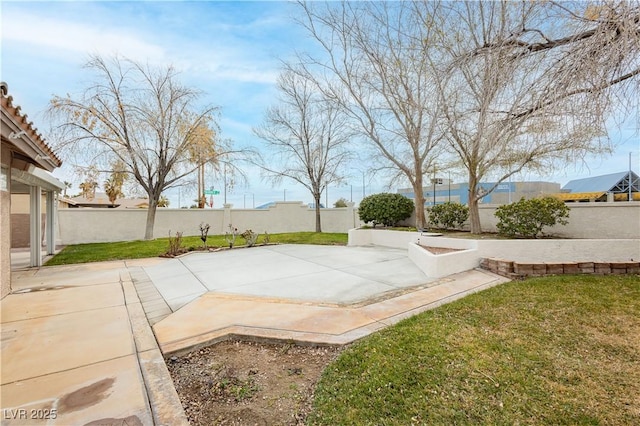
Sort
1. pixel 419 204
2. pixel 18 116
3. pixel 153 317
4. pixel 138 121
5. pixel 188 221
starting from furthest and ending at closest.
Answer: pixel 188 221 → pixel 138 121 → pixel 419 204 → pixel 153 317 → pixel 18 116

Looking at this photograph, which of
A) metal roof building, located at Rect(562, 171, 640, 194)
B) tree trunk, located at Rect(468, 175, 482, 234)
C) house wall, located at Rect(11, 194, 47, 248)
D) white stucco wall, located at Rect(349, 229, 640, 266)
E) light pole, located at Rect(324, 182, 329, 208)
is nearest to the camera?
white stucco wall, located at Rect(349, 229, 640, 266)

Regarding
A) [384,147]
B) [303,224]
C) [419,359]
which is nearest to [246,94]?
[384,147]

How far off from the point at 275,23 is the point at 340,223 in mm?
11832

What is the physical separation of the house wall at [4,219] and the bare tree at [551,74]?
24.9 feet

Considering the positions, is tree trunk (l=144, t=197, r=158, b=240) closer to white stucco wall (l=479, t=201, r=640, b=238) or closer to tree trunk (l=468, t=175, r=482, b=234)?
tree trunk (l=468, t=175, r=482, b=234)

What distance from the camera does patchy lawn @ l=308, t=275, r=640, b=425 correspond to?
2.08 meters

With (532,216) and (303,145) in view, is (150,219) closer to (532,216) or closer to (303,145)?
(303,145)

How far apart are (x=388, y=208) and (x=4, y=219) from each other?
35.9 feet

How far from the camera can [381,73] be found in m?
9.23

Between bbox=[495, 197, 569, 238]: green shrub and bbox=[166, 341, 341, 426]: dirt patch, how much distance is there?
685 centimetres

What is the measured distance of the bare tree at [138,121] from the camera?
476 inches

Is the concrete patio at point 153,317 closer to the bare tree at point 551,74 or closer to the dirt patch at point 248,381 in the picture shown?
the dirt patch at point 248,381

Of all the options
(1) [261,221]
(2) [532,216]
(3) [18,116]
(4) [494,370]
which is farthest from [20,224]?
(2) [532,216]

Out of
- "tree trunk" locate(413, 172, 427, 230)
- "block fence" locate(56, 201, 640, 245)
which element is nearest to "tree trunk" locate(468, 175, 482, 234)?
"block fence" locate(56, 201, 640, 245)
